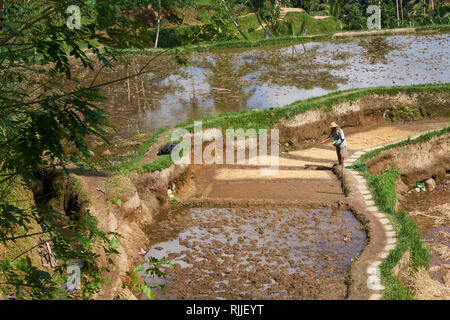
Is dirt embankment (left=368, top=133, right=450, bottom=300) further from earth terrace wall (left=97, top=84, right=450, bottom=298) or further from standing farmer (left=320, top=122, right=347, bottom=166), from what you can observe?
earth terrace wall (left=97, top=84, right=450, bottom=298)

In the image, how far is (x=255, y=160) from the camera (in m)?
13.2

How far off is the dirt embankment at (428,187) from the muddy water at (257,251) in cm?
173

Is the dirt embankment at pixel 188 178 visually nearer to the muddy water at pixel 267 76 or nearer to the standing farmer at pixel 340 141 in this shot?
the standing farmer at pixel 340 141

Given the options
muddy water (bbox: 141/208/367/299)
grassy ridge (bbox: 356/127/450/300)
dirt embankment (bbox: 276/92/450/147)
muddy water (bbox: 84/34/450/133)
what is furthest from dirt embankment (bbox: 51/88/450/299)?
muddy water (bbox: 84/34/450/133)

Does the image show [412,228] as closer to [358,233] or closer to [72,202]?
[358,233]

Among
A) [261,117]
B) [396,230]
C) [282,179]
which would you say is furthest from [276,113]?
[396,230]

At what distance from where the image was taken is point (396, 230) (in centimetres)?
899

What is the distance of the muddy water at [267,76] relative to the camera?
62.4 ft

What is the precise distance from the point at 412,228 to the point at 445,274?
0.89 metres

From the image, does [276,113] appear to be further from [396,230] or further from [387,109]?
[396,230]

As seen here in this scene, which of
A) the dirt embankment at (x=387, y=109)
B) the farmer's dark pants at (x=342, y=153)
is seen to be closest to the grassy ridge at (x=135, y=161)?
the farmer's dark pants at (x=342, y=153)

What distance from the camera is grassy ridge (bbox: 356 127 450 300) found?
723 centimetres
